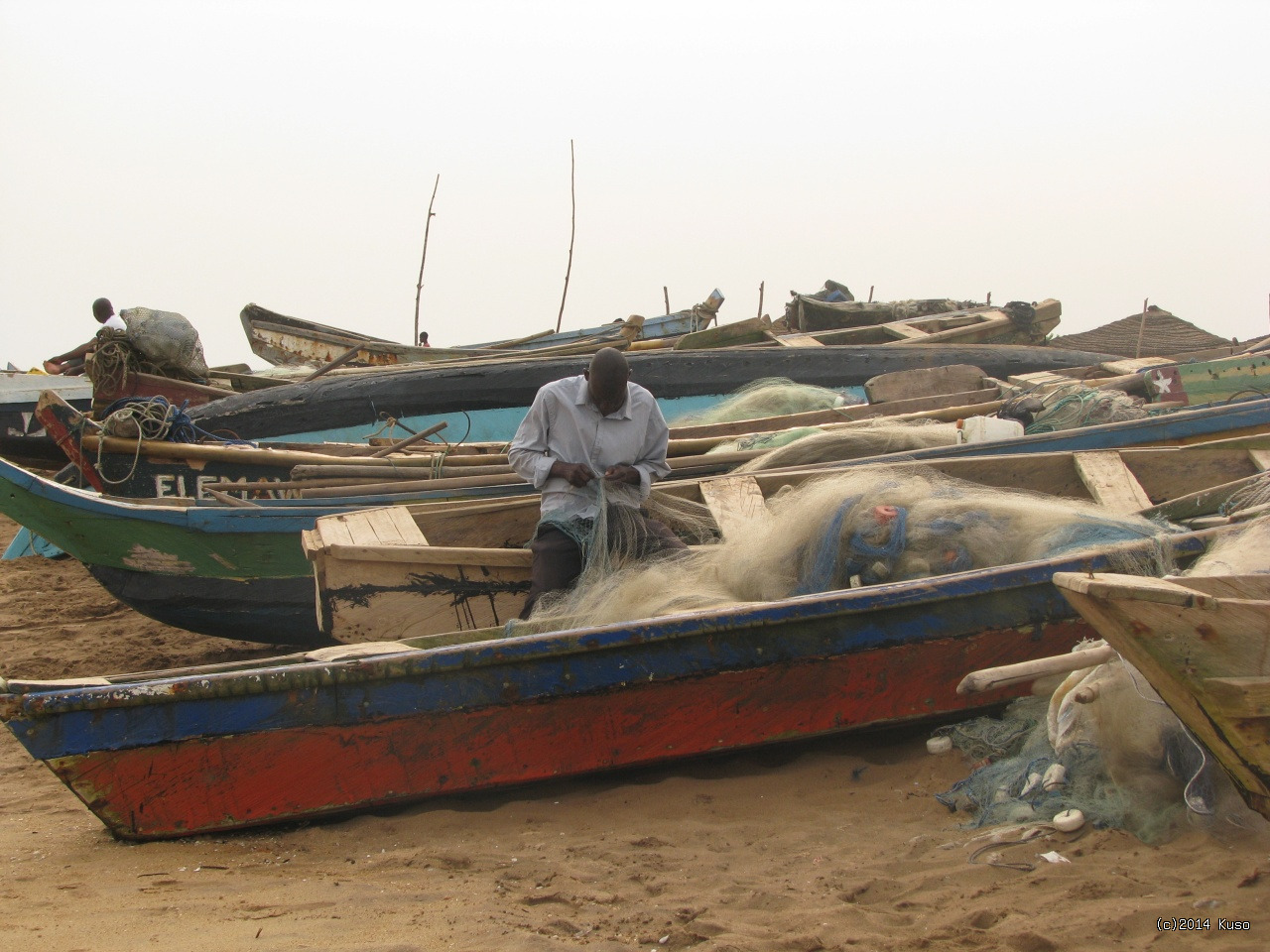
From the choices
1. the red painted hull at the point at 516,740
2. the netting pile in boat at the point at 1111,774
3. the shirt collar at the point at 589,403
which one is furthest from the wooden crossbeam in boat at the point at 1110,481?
the shirt collar at the point at 589,403

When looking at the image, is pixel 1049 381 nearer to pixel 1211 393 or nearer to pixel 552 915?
pixel 1211 393

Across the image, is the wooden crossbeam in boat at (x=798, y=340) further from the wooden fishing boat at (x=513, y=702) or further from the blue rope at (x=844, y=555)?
the wooden fishing boat at (x=513, y=702)

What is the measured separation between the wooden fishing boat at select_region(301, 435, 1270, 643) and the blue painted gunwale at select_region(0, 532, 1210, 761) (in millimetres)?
636

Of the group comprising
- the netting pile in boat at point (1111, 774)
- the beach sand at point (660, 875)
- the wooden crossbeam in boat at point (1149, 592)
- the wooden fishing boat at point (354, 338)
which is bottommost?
the beach sand at point (660, 875)

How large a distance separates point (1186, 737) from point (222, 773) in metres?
3.15

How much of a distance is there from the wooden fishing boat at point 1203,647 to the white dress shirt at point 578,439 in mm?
2476

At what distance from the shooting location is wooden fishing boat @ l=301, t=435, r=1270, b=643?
4.90 metres

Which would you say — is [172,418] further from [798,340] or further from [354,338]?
[354,338]

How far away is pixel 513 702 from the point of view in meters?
3.94

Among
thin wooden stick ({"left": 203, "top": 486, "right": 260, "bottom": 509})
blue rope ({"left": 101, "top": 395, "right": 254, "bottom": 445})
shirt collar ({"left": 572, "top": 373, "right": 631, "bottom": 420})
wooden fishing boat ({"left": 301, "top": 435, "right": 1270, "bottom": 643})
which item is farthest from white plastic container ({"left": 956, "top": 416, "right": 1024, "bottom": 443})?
blue rope ({"left": 101, "top": 395, "right": 254, "bottom": 445})

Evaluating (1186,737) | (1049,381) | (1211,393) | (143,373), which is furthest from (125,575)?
(1211,393)

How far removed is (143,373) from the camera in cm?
920

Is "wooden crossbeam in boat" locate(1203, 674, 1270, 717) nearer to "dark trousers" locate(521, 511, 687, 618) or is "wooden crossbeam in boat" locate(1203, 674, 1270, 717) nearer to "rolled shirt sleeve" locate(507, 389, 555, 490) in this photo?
"dark trousers" locate(521, 511, 687, 618)

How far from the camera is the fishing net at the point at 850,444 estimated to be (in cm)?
596
